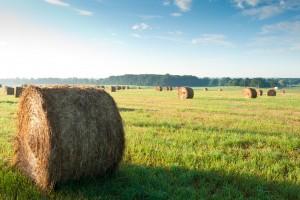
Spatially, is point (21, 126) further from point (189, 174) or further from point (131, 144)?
point (189, 174)

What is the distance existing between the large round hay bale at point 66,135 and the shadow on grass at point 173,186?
407 mm

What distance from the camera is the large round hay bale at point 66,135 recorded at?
725cm

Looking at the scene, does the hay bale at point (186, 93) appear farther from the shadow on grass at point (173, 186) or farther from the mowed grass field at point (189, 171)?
the shadow on grass at point (173, 186)

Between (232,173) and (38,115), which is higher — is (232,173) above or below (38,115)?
below

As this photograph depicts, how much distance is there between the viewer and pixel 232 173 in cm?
837

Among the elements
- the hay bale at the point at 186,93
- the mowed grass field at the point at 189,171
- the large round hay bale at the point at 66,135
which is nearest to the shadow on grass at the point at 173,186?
the mowed grass field at the point at 189,171

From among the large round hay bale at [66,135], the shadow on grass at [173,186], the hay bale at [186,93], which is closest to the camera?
the shadow on grass at [173,186]

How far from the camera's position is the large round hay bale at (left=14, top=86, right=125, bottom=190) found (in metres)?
7.25

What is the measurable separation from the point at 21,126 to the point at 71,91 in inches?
71.2

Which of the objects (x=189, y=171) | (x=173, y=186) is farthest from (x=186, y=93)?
(x=173, y=186)

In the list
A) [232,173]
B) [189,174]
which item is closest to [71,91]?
[189,174]

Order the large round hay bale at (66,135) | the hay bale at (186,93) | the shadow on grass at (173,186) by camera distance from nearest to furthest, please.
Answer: the shadow on grass at (173,186)
the large round hay bale at (66,135)
the hay bale at (186,93)

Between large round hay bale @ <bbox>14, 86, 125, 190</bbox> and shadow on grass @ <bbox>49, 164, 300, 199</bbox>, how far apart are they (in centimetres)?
41

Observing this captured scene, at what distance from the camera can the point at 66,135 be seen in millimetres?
7410
